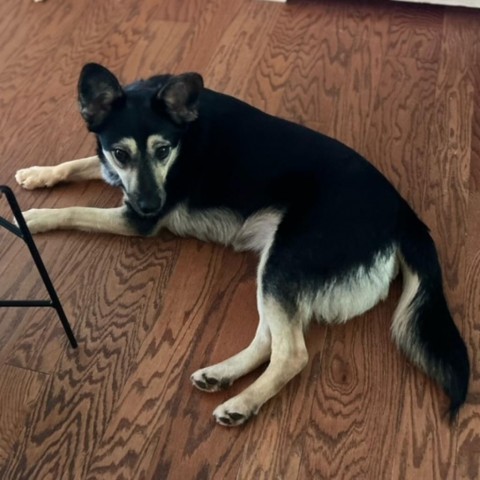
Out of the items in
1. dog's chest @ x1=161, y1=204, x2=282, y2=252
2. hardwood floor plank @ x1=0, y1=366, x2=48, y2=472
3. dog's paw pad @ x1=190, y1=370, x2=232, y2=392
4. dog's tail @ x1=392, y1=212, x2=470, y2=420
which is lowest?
hardwood floor plank @ x1=0, y1=366, x2=48, y2=472

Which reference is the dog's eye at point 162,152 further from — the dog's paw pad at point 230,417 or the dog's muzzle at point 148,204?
the dog's paw pad at point 230,417

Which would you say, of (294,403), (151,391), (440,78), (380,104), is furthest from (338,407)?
(440,78)

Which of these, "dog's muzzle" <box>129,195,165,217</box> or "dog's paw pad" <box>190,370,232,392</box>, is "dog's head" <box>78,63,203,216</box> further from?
"dog's paw pad" <box>190,370,232,392</box>

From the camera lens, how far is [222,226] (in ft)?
6.68

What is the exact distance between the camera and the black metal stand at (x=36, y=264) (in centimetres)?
147

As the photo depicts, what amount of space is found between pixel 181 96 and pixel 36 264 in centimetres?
58

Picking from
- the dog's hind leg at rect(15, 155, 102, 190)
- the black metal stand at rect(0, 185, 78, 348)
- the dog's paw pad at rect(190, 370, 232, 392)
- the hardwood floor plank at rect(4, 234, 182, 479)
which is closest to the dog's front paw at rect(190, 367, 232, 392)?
the dog's paw pad at rect(190, 370, 232, 392)

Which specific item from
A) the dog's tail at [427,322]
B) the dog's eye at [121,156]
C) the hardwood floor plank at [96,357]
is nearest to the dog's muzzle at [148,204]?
the dog's eye at [121,156]

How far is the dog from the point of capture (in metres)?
1.71

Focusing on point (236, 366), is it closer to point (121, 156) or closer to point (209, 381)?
point (209, 381)

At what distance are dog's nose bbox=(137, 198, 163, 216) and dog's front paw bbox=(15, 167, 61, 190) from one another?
475 mm

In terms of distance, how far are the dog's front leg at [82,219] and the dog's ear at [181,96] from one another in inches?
15.0

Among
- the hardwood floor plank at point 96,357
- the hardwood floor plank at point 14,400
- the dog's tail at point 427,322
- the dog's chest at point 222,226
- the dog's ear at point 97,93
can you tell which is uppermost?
the dog's ear at point 97,93

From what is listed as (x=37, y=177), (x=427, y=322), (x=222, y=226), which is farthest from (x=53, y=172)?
(x=427, y=322)
